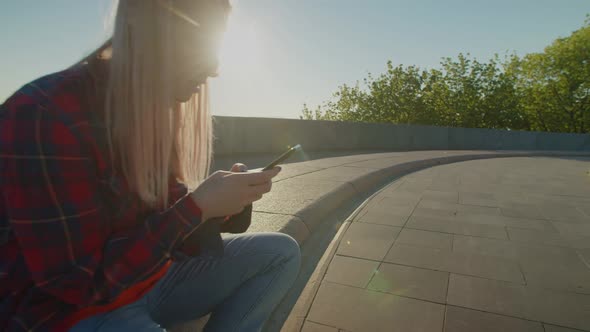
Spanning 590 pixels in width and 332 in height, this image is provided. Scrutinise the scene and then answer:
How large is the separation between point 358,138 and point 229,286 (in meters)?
11.8

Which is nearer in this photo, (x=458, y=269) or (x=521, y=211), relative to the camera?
(x=458, y=269)

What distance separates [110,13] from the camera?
1178 millimetres

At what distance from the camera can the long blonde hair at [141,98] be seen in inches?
44.1

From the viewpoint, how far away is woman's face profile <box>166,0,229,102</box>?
3.97ft

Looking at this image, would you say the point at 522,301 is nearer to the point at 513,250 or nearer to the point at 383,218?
the point at 513,250

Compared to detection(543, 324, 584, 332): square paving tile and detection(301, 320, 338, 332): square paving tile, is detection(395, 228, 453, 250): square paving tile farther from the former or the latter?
detection(301, 320, 338, 332): square paving tile

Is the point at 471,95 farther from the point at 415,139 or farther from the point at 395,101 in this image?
the point at 415,139

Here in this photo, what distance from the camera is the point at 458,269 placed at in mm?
2691

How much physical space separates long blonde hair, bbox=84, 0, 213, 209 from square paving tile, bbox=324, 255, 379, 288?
156 cm

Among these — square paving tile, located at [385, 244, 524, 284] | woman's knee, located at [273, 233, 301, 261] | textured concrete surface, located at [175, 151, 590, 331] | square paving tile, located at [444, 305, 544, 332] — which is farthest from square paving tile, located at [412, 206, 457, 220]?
woman's knee, located at [273, 233, 301, 261]

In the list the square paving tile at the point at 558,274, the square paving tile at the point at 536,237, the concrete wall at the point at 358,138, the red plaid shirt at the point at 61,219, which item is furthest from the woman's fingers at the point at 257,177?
the concrete wall at the point at 358,138

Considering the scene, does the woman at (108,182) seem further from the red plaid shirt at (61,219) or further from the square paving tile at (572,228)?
the square paving tile at (572,228)

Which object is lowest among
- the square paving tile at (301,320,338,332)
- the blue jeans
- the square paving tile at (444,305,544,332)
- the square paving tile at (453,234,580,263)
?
the square paving tile at (453,234,580,263)

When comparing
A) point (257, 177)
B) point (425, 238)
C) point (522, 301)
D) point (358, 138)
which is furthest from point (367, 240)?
point (358, 138)
